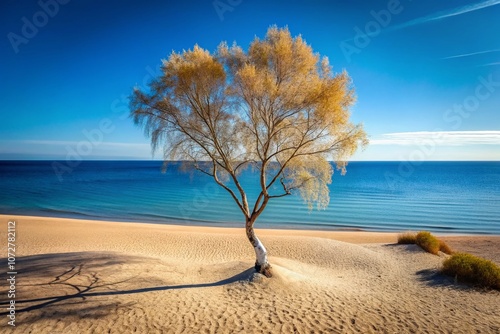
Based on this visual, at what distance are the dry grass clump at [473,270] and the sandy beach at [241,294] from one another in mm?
502

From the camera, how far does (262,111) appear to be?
31.4 feet

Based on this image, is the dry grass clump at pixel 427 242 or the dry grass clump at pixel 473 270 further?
the dry grass clump at pixel 427 242

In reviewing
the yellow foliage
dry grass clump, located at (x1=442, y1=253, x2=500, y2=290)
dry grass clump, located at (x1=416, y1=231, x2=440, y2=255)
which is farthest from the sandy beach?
the yellow foliage

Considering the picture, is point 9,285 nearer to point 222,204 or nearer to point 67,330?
point 67,330

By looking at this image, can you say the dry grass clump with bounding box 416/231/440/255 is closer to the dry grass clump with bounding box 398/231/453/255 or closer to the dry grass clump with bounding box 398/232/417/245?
the dry grass clump with bounding box 398/231/453/255

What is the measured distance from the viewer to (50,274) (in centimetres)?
969

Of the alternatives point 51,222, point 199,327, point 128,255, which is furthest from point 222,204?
point 199,327

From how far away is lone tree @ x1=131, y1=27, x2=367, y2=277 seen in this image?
358 inches

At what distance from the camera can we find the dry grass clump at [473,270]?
396 inches

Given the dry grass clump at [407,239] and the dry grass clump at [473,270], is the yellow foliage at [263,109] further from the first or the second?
the dry grass clump at [407,239]

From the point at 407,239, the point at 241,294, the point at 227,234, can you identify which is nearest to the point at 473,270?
the point at 407,239

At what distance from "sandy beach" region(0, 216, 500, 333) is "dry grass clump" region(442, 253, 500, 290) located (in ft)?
1.65

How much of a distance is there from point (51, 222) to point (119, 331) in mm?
20732

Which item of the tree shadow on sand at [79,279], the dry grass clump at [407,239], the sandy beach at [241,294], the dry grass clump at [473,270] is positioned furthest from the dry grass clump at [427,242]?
the tree shadow on sand at [79,279]
